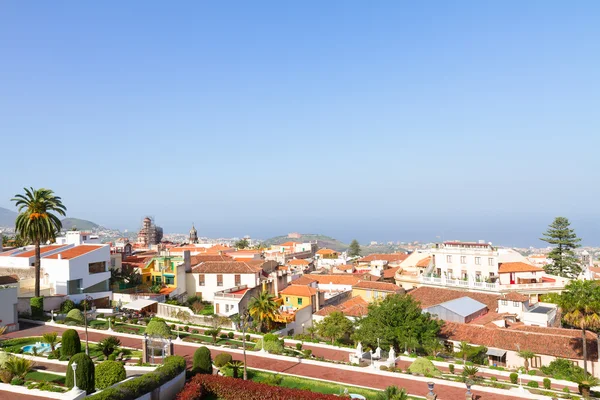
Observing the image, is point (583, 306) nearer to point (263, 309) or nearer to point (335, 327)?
point (335, 327)

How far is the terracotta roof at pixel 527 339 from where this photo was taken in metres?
30.9

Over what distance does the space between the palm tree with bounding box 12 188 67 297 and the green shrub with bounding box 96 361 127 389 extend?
69.8 ft

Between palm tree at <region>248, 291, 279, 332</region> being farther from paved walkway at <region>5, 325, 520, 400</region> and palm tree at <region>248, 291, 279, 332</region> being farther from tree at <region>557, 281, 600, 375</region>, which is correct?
tree at <region>557, 281, 600, 375</region>

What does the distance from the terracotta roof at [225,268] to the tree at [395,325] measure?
670 inches

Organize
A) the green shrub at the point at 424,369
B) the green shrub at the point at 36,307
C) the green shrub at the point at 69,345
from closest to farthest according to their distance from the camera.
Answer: the green shrub at the point at 69,345 → the green shrub at the point at 424,369 → the green shrub at the point at 36,307

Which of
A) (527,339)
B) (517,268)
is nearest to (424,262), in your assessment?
(517,268)

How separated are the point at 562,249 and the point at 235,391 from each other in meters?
56.3

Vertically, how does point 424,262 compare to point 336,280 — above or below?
above

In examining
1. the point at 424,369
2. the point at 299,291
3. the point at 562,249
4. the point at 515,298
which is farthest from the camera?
the point at 562,249

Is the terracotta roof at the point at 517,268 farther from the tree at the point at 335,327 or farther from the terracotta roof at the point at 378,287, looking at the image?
the tree at the point at 335,327

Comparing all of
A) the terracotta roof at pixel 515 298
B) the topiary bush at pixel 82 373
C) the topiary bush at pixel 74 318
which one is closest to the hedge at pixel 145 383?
the topiary bush at pixel 82 373

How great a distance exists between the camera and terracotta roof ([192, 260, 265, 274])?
4742 cm

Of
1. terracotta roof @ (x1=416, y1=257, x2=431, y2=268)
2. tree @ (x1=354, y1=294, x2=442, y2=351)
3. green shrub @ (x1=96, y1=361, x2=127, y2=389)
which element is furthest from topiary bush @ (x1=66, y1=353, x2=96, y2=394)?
terracotta roof @ (x1=416, y1=257, x2=431, y2=268)

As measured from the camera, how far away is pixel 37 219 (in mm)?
37688
